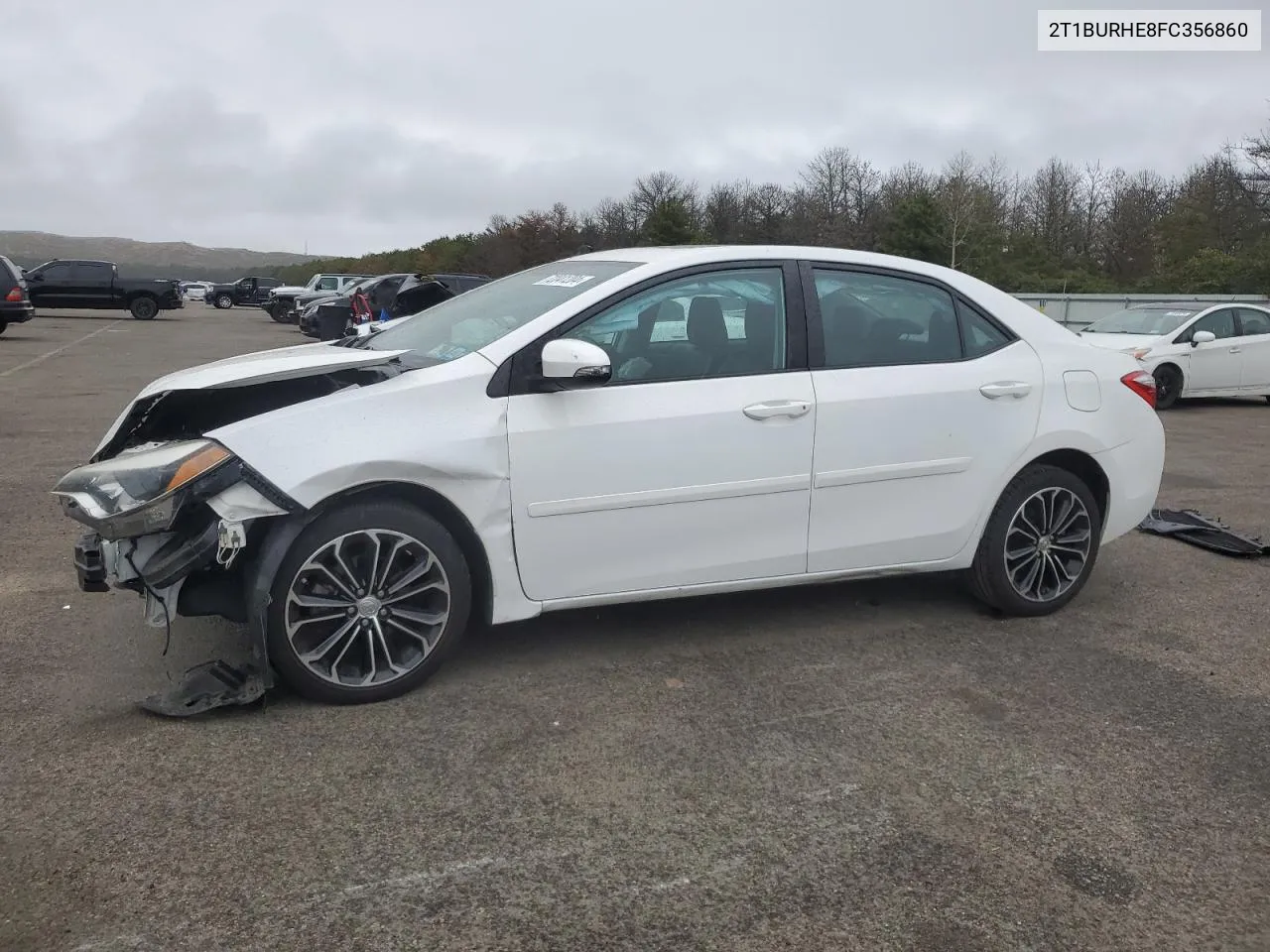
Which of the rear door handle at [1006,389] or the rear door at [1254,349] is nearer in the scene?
the rear door handle at [1006,389]

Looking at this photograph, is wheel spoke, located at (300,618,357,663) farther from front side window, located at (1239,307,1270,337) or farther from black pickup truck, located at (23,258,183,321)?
black pickup truck, located at (23,258,183,321)

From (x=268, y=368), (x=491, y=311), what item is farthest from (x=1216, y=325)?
(x=268, y=368)

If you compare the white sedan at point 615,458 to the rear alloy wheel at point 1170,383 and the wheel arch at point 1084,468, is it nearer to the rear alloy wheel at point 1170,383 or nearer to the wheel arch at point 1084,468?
the wheel arch at point 1084,468

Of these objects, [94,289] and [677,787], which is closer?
[677,787]

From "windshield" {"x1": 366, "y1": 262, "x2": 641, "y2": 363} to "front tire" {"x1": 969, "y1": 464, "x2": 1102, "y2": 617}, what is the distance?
2012 millimetres

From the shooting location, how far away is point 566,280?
15.0 feet

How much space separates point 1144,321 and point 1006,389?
1135cm

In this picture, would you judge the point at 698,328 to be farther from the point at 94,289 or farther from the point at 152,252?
the point at 152,252

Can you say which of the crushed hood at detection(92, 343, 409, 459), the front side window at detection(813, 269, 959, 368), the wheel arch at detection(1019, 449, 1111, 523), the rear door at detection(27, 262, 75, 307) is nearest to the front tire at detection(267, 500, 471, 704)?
the crushed hood at detection(92, 343, 409, 459)

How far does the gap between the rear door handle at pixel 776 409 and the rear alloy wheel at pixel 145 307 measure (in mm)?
34583

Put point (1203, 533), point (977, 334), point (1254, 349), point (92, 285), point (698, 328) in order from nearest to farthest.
Result: 1. point (698, 328)
2. point (977, 334)
3. point (1203, 533)
4. point (1254, 349)
5. point (92, 285)

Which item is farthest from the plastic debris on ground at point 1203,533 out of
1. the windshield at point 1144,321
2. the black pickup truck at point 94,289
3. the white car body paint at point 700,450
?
the black pickup truck at point 94,289

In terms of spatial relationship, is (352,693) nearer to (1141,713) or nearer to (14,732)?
(14,732)

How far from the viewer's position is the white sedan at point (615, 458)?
144 inches
